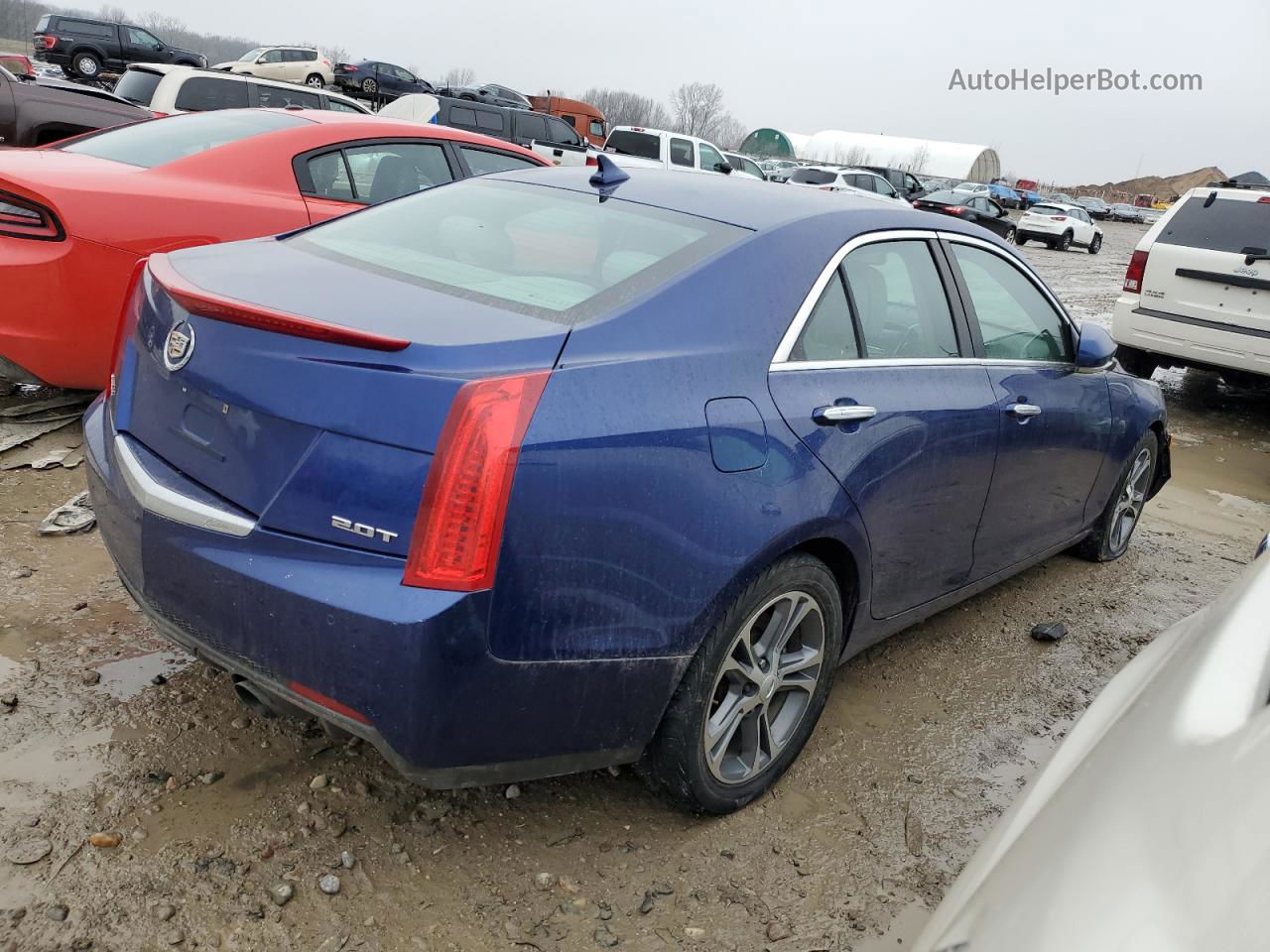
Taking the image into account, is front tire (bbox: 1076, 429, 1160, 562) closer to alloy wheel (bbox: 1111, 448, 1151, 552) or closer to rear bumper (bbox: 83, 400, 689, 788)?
alloy wheel (bbox: 1111, 448, 1151, 552)

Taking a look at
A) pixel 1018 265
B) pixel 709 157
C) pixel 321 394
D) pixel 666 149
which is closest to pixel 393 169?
pixel 1018 265

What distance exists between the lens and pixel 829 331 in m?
2.80

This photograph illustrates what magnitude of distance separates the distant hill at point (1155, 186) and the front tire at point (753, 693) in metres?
121

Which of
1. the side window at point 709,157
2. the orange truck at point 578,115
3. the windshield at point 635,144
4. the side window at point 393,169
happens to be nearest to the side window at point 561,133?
the windshield at point 635,144

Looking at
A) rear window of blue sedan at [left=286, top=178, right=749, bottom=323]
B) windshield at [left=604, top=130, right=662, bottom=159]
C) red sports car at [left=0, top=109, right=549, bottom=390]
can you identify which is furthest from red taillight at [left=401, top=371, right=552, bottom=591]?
windshield at [left=604, top=130, right=662, bottom=159]

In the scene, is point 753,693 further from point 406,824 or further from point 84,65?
point 84,65

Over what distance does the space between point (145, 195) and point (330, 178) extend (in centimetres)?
108

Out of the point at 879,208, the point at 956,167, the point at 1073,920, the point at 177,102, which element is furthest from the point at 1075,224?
the point at 956,167

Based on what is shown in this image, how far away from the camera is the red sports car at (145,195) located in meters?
4.26

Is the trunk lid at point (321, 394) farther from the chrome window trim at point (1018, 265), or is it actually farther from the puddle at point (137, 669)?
the chrome window trim at point (1018, 265)

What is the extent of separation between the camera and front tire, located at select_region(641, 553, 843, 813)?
8.04 feet

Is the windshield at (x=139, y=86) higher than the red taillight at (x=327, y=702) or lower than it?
higher

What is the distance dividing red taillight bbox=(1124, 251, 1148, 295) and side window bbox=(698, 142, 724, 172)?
14.5m

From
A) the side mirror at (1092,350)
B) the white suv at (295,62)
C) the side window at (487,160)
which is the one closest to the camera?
the side mirror at (1092,350)
